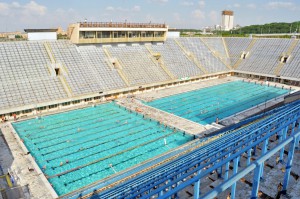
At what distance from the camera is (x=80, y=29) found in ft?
91.8

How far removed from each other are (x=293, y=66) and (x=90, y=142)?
29924 millimetres

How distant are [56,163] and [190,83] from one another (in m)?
22.9

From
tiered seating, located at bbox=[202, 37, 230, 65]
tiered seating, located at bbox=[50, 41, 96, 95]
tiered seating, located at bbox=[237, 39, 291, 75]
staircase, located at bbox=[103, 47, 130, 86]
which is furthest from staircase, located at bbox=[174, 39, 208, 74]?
tiered seating, located at bbox=[50, 41, 96, 95]

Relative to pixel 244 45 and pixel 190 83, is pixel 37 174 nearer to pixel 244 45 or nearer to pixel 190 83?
pixel 190 83

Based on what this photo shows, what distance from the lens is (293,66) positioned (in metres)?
34.5

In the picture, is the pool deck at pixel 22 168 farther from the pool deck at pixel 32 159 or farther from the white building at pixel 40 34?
the white building at pixel 40 34

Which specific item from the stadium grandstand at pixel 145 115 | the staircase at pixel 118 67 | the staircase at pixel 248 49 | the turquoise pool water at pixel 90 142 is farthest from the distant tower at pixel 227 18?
the turquoise pool water at pixel 90 142

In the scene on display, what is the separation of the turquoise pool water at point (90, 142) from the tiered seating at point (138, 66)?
740 cm

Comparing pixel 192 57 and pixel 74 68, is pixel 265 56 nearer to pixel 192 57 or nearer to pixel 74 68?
pixel 192 57

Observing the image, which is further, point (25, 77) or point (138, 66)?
point (138, 66)

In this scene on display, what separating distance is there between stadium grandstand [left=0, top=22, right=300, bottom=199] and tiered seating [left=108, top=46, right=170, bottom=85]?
0.51ft

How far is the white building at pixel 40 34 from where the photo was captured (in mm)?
27516

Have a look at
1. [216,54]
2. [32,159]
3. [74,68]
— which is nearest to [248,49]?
[216,54]

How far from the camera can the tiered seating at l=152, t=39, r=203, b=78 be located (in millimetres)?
33812
